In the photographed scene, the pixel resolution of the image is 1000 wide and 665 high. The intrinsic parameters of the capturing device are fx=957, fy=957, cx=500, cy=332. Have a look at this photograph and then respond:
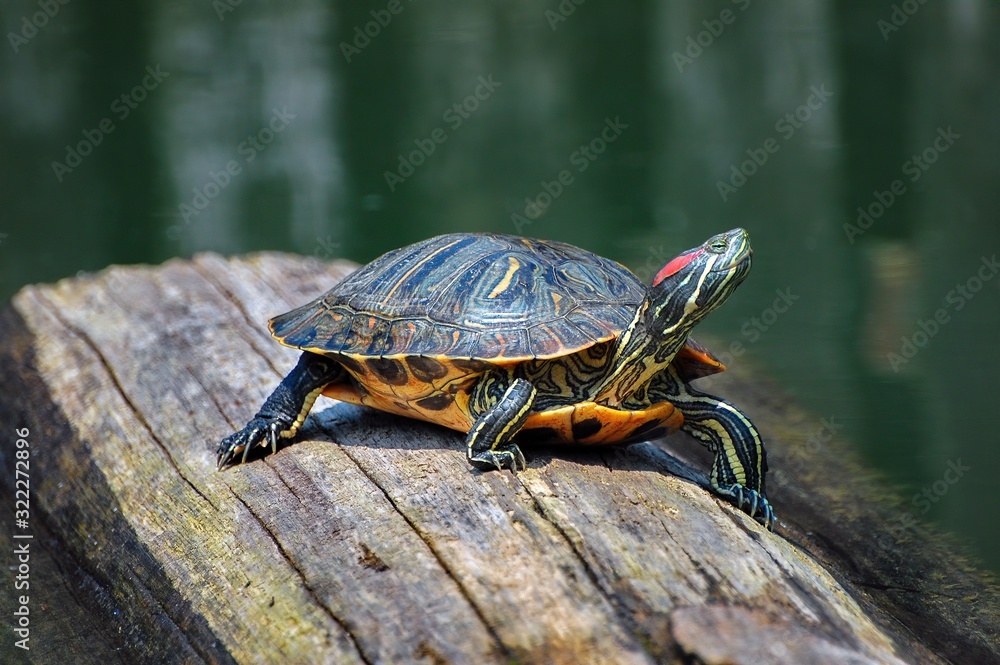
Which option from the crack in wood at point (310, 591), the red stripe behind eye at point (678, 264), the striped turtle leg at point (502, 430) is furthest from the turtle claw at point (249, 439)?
the red stripe behind eye at point (678, 264)

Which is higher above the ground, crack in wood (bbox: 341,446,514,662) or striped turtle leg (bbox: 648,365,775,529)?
striped turtle leg (bbox: 648,365,775,529)

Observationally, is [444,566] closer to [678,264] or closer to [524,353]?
[524,353]

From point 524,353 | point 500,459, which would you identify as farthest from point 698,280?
point 500,459

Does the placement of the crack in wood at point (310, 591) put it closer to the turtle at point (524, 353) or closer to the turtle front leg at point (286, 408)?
the turtle front leg at point (286, 408)

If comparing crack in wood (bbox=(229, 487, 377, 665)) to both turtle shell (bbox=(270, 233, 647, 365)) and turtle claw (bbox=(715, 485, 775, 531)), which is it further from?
turtle claw (bbox=(715, 485, 775, 531))

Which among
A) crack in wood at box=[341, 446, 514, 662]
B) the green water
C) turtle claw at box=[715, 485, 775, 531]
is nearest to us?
crack in wood at box=[341, 446, 514, 662]

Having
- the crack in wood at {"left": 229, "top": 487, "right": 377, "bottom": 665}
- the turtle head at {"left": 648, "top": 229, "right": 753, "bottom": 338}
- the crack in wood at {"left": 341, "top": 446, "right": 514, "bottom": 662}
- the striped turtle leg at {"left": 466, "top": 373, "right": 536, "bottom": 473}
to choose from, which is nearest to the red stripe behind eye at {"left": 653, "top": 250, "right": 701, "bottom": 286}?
the turtle head at {"left": 648, "top": 229, "right": 753, "bottom": 338}

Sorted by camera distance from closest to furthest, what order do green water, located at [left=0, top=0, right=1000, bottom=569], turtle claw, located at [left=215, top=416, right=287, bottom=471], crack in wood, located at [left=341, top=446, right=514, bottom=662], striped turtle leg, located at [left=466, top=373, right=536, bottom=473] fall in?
1. crack in wood, located at [left=341, top=446, right=514, bottom=662]
2. striped turtle leg, located at [left=466, top=373, right=536, bottom=473]
3. turtle claw, located at [left=215, top=416, right=287, bottom=471]
4. green water, located at [left=0, top=0, right=1000, bottom=569]

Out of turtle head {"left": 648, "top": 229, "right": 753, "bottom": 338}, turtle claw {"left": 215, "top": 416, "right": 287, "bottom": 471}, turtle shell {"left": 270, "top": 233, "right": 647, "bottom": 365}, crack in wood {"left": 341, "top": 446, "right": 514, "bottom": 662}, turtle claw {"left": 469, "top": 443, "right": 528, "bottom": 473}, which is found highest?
turtle head {"left": 648, "top": 229, "right": 753, "bottom": 338}
